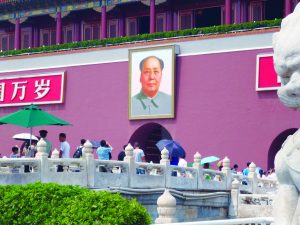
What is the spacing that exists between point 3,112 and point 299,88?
21.6 m

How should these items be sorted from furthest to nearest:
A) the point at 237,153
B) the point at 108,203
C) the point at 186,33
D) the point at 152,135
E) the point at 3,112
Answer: the point at 3,112 → the point at 152,135 → the point at 186,33 → the point at 237,153 → the point at 108,203

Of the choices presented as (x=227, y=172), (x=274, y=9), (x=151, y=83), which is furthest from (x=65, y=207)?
(x=274, y=9)

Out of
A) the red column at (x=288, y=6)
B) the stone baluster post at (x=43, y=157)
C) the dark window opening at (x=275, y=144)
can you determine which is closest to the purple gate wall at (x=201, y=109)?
the dark window opening at (x=275, y=144)

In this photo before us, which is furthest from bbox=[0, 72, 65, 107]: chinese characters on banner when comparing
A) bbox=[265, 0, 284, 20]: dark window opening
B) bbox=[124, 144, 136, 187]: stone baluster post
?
bbox=[124, 144, 136, 187]: stone baluster post

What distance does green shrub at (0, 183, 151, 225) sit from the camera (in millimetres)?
7953

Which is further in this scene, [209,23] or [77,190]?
[209,23]

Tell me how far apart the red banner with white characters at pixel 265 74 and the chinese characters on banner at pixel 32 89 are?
22.7 feet

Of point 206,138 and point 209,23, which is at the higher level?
point 209,23

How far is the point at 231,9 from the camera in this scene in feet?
74.4

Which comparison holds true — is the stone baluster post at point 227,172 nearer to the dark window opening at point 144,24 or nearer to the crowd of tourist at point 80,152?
the crowd of tourist at point 80,152

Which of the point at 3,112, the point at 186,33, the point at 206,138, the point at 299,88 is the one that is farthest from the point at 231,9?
the point at 299,88

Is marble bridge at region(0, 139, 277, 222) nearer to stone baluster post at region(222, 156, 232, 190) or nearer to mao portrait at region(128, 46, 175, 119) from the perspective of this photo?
stone baluster post at region(222, 156, 232, 190)

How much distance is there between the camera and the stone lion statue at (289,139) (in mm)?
4863

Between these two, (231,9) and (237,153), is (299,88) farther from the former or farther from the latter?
(231,9)
